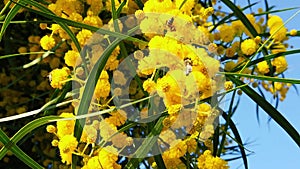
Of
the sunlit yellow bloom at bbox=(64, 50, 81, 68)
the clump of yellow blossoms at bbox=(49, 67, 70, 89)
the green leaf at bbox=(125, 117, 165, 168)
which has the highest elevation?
the sunlit yellow bloom at bbox=(64, 50, 81, 68)

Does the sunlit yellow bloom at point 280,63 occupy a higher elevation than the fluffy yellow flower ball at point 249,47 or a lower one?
lower

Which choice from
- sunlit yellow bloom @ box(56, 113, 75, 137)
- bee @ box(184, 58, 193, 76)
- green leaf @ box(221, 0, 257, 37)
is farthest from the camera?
green leaf @ box(221, 0, 257, 37)

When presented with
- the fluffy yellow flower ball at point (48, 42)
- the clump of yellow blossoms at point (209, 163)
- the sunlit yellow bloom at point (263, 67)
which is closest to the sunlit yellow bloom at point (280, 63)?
the sunlit yellow bloom at point (263, 67)

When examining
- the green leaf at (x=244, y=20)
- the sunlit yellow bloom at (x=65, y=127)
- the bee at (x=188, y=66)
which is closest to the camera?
the bee at (x=188, y=66)

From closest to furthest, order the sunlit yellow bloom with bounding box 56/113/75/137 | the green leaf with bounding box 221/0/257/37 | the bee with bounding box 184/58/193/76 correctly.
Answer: the bee with bounding box 184/58/193/76 → the sunlit yellow bloom with bounding box 56/113/75/137 → the green leaf with bounding box 221/0/257/37

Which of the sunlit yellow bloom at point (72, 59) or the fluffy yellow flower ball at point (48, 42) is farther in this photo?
the fluffy yellow flower ball at point (48, 42)

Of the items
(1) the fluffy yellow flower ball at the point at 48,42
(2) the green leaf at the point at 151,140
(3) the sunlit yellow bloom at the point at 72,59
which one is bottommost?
(2) the green leaf at the point at 151,140

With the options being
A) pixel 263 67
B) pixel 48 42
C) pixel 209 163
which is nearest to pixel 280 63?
pixel 263 67

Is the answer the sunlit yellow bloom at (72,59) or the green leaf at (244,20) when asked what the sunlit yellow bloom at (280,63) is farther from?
the sunlit yellow bloom at (72,59)

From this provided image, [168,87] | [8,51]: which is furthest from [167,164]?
[8,51]

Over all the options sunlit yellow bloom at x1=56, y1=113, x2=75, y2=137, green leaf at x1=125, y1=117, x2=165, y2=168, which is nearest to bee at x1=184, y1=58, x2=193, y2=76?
green leaf at x1=125, y1=117, x2=165, y2=168

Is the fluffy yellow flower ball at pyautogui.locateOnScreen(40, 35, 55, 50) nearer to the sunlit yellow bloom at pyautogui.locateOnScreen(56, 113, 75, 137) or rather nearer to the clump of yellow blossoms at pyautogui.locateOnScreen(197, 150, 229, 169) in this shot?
Result: the sunlit yellow bloom at pyautogui.locateOnScreen(56, 113, 75, 137)

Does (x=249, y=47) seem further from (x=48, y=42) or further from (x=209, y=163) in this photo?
(x=48, y=42)
